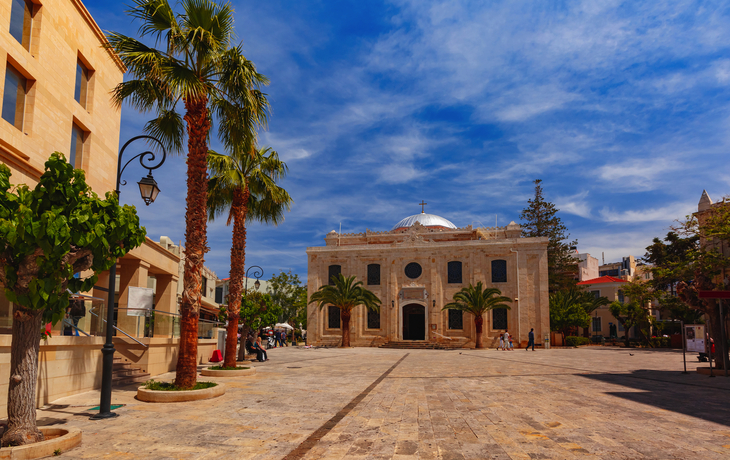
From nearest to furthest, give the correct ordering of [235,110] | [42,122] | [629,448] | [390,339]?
[629,448] → [235,110] → [42,122] → [390,339]

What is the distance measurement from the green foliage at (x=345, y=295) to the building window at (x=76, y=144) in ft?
89.5

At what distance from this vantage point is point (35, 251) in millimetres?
6043

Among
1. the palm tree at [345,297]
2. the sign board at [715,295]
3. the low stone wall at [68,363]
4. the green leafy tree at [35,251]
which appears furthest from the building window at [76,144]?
the palm tree at [345,297]

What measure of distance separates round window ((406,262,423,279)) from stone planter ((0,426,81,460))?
3895cm

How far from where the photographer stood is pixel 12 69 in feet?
41.6

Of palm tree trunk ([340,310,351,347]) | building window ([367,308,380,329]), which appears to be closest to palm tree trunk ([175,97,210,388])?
palm tree trunk ([340,310,351,347])

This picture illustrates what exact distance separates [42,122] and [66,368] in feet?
24.9

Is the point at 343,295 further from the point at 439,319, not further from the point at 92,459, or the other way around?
the point at 92,459

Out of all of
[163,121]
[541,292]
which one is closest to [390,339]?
[541,292]

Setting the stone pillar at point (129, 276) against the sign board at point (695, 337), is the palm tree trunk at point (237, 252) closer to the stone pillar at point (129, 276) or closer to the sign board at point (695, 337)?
the stone pillar at point (129, 276)

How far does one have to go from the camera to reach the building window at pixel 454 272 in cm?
4347

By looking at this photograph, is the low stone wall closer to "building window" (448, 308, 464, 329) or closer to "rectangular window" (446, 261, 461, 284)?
"building window" (448, 308, 464, 329)

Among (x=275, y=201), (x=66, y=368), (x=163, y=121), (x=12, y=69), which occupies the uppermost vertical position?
(x=12, y=69)

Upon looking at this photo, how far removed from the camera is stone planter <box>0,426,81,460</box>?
5.62m
